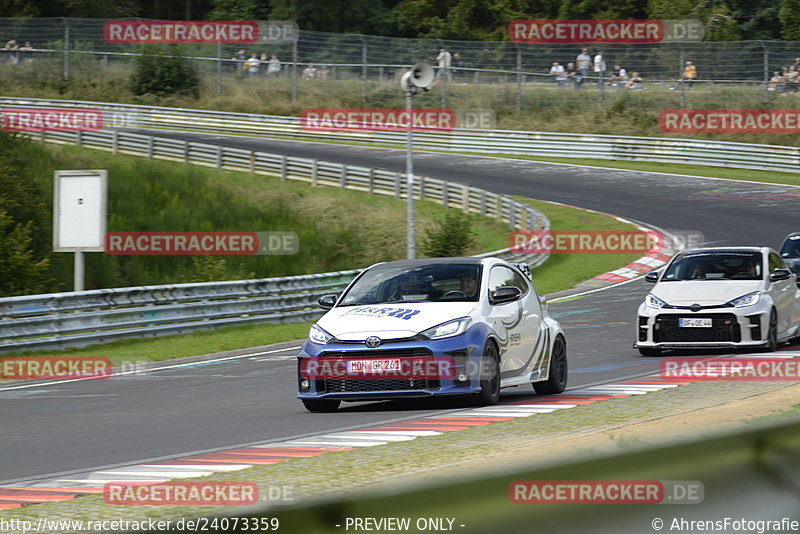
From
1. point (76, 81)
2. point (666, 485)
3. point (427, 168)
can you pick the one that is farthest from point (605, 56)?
point (666, 485)

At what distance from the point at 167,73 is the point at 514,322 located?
55.3 m

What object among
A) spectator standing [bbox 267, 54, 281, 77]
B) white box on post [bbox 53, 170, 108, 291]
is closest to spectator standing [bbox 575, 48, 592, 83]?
spectator standing [bbox 267, 54, 281, 77]

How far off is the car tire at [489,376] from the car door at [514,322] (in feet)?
0.61

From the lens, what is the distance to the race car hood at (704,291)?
15453mm

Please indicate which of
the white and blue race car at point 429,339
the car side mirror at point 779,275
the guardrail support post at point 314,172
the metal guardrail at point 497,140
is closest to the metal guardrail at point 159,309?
the white and blue race car at point 429,339

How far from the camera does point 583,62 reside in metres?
51.1

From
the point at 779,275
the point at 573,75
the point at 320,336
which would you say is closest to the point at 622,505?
the point at 320,336

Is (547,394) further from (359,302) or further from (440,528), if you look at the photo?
(440,528)

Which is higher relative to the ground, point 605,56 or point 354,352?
point 605,56

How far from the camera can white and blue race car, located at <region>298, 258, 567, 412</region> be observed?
1091 centimetres

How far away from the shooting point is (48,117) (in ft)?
177

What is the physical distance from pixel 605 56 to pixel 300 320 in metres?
29.9

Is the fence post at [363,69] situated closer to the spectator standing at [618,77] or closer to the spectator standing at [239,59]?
the spectator standing at [239,59]

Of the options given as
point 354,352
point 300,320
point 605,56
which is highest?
point 605,56
